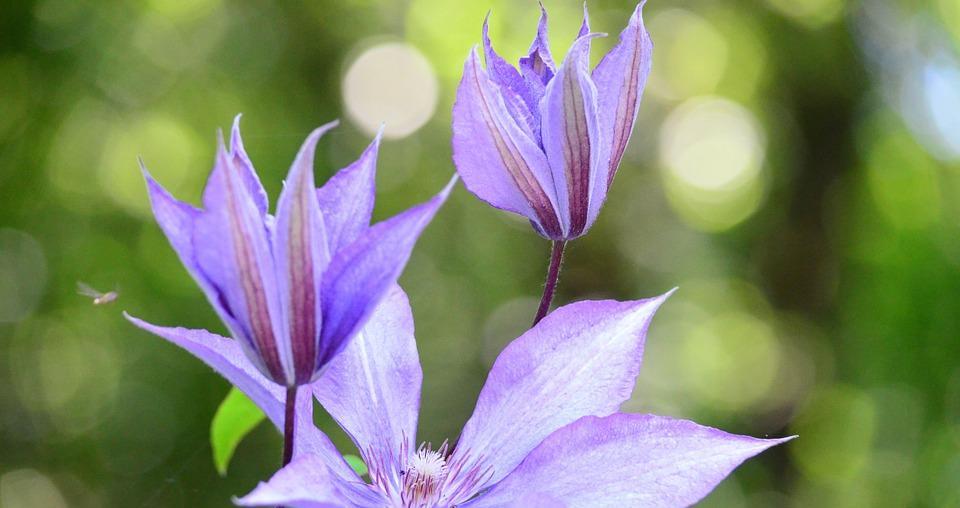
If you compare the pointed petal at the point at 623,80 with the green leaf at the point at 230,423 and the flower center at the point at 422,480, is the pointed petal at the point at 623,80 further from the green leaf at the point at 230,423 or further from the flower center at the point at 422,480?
the green leaf at the point at 230,423

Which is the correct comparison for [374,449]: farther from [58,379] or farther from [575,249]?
[575,249]

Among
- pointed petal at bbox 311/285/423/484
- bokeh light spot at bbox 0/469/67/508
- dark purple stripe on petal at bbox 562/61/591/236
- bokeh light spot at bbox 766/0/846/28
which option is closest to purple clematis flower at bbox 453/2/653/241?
dark purple stripe on petal at bbox 562/61/591/236

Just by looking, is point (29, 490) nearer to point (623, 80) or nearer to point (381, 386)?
point (381, 386)

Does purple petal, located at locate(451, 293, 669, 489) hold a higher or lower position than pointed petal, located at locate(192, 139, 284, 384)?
lower

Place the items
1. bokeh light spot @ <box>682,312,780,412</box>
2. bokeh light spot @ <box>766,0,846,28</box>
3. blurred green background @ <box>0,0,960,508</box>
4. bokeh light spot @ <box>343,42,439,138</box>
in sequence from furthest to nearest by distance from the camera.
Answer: bokeh light spot @ <box>766,0,846,28</box>
bokeh light spot @ <box>682,312,780,412</box>
bokeh light spot @ <box>343,42,439,138</box>
blurred green background @ <box>0,0,960,508</box>

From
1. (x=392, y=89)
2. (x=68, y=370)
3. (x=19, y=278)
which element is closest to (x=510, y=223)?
(x=392, y=89)

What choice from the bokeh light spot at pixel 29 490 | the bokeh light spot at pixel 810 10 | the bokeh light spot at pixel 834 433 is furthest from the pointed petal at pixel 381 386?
the bokeh light spot at pixel 810 10

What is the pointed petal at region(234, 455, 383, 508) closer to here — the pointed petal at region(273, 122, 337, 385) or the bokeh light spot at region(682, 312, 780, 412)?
the pointed petal at region(273, 122, 337, 385)
